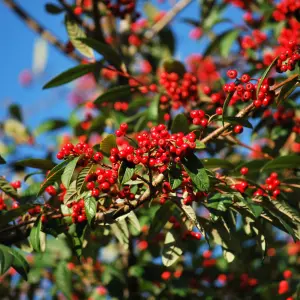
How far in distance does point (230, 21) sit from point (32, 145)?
5.97 feet

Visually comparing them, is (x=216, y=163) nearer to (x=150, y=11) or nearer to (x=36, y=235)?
(x=36, y=235)

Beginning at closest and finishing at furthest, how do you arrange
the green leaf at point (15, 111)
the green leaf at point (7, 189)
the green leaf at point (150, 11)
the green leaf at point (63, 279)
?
1. the green leaf at point (7, 189)
2. the green leaf at point (63, 279)
3. the green leaf at point (15, 111)
4. the green leaf at point (150, 11)

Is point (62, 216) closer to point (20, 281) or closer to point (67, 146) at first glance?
point (67, 146)

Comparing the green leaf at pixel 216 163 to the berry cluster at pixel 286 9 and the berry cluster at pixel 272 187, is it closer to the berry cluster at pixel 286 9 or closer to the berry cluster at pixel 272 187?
the berry cluster at pixel 272 187

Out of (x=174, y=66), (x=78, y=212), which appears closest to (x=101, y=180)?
(x=78, y=212)

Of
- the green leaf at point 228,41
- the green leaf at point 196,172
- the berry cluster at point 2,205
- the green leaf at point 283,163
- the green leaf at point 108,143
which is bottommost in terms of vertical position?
the green leaf at point 283,163

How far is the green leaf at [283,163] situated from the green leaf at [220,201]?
377 mm

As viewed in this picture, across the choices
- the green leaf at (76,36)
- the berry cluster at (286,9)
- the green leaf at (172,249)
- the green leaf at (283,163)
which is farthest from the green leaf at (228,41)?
Answer: the green leaf at (172,249)

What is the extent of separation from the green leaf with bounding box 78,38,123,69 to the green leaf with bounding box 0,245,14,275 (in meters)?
1.17

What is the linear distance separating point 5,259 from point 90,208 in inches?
13.1

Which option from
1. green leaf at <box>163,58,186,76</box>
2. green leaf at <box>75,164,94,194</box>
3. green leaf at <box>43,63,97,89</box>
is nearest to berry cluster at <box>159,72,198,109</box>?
green leaf at <box>163,58,186,76</box>

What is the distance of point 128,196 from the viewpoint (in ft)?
6.23

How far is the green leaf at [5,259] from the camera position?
1683 mm

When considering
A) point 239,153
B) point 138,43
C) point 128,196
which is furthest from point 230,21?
point 128,196
